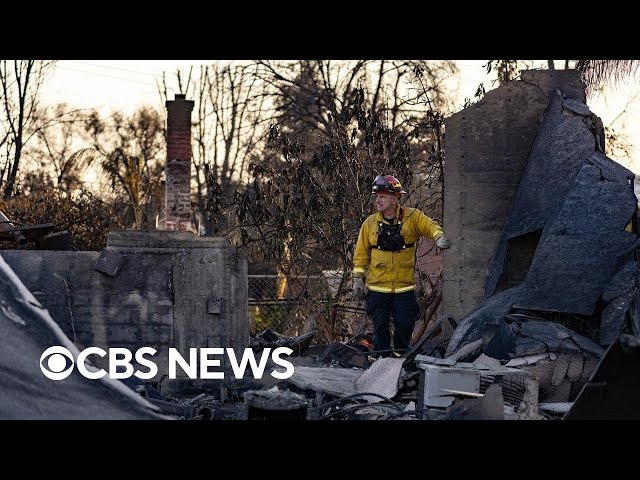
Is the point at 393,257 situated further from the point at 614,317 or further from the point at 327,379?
the point at 614,317

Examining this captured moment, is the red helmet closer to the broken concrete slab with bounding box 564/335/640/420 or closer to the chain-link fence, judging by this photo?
the chain-link fence

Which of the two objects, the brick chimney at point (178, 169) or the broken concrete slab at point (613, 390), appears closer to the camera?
the broken concrete slab at point (613, 390)

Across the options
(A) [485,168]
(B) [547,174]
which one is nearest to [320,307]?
(A) [485,168]

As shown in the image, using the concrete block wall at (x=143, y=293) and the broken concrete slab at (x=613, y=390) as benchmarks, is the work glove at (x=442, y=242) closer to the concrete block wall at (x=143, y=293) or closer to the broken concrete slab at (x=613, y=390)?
the concrete block wall at (x=143, y=293)

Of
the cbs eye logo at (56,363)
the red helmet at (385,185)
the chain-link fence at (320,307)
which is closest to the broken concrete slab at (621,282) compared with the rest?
the red helmet at (385,185)

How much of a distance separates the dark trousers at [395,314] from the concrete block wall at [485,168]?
816mm

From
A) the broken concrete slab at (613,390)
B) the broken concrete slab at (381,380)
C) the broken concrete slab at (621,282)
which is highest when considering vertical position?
the broken concrete slab at (621,282)

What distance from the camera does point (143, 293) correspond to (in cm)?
1031

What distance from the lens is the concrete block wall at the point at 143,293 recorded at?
10211 millimetres

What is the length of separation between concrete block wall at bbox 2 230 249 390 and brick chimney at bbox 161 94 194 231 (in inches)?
483

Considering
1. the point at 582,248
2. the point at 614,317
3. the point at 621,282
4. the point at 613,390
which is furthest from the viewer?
the point at 582,248

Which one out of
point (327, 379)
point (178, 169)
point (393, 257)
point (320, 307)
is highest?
point (178, 169)

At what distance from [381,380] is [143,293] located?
217 centimetres

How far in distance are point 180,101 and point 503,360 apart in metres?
15.3
